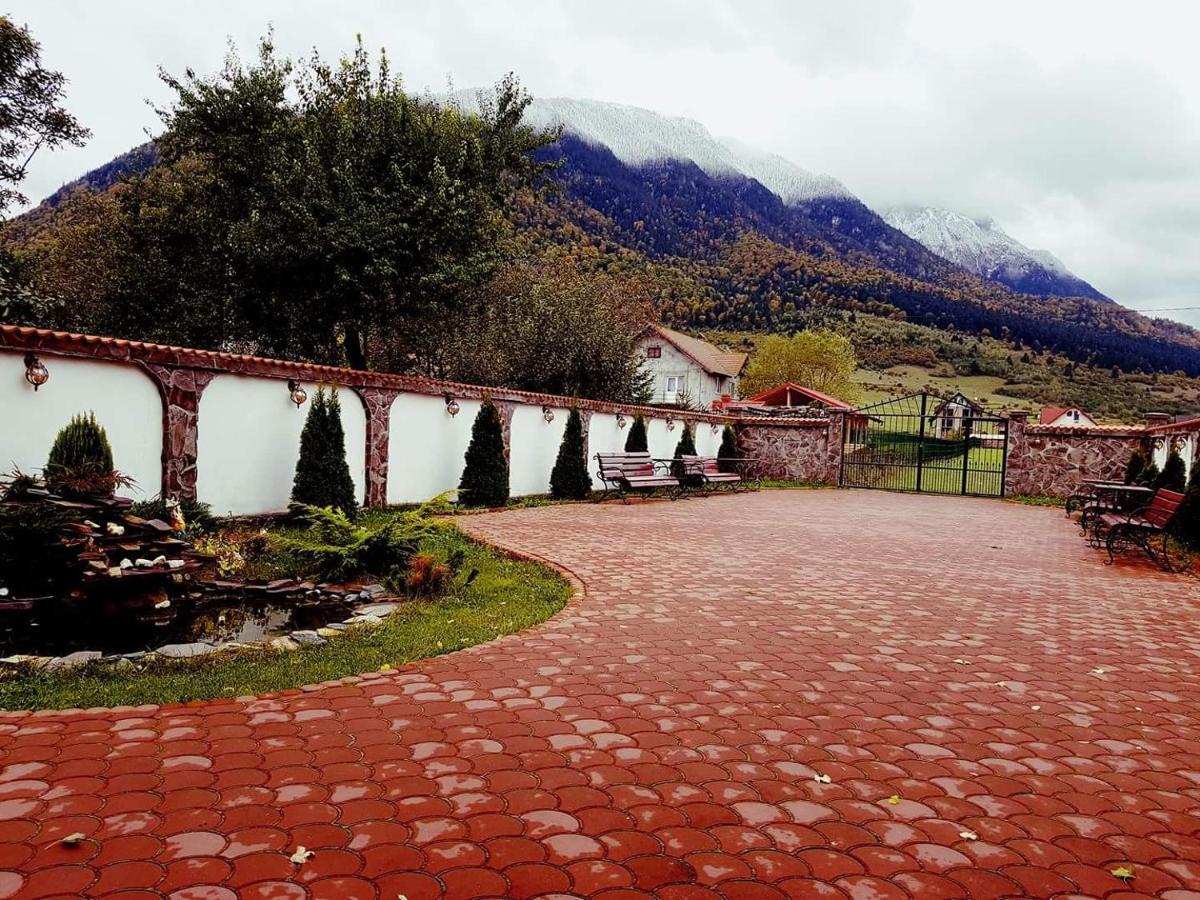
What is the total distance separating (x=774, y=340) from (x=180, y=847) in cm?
5006

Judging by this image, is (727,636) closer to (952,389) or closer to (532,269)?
(532,269)

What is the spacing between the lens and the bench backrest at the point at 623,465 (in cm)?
1541

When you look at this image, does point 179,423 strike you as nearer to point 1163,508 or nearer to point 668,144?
point 1163,508

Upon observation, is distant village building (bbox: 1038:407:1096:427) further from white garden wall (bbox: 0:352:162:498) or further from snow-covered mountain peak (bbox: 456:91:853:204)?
snow-covered mountain peak (bbox: 456:91:853:204)

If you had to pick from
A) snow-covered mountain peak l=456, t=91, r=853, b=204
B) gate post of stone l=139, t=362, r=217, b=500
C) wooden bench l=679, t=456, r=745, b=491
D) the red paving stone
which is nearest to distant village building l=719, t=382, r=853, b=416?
wooden bench l=679, t=456, r=745, b=491

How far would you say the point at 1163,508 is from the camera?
380 inches

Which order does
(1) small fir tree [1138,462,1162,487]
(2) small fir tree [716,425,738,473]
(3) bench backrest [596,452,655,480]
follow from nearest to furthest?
1. (1) small fir tree [1138,462,1162,487]
2. (3) bench backrest [596,452,655,480]
3. (2) small fir tree [716,425,738,473]

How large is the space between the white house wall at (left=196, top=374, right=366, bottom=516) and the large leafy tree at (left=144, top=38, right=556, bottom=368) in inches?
256

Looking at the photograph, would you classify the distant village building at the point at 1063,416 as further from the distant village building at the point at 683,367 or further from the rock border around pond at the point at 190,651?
the rock border around pond at the point at 190,651

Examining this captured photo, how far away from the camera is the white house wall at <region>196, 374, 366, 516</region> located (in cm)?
955

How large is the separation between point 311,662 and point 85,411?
576 centimetres

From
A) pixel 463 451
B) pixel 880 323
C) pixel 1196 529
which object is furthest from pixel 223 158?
pixel 880 323

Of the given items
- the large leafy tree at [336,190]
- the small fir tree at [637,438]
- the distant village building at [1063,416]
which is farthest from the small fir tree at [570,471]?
the distant village building at [1063,416]

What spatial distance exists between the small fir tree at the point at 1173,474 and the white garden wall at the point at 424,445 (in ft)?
43.5
